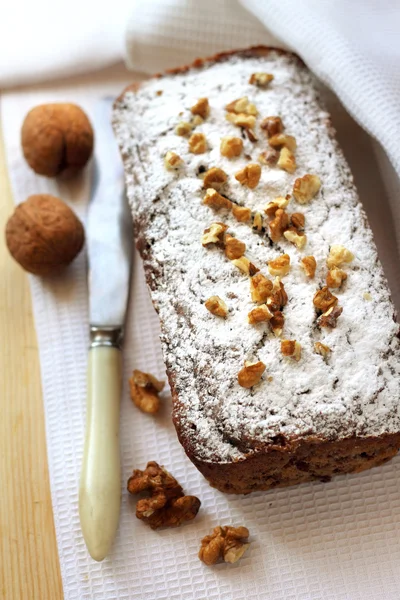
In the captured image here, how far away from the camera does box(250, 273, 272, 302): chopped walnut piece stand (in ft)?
4.35

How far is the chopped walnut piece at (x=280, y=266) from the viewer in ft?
4.45

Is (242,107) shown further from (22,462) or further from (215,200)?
(22,462)

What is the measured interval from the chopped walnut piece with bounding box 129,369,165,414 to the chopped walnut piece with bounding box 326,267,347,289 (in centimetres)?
43

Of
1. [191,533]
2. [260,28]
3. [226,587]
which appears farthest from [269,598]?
[260,28]

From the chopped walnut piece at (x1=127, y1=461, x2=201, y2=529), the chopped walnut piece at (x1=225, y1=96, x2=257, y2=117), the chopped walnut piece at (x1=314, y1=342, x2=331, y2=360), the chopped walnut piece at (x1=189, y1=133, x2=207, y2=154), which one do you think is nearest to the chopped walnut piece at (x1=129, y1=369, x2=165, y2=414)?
the chopped walnut piece at (x1=127, y1=461, x2=201, y2=529)

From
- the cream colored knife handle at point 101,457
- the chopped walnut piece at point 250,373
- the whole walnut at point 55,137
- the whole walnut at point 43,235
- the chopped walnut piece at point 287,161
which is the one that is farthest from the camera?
the whole walnut at point 55,137

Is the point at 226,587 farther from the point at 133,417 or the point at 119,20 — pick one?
the point at 119,20

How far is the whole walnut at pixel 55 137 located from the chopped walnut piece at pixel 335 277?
0.74 metres

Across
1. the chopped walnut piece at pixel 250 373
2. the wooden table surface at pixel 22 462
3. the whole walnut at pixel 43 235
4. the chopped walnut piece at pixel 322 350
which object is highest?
the chopped walnut piece at pixel 322 350

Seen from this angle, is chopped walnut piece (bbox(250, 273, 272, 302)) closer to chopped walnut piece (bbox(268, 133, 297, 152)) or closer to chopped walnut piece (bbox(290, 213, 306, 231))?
chopped walnut piece (bbox(290, 213, 306, 231))

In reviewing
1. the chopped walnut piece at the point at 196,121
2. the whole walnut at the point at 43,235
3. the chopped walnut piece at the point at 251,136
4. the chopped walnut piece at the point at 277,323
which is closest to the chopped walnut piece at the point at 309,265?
the chopped walnut piece at the point at 277,323

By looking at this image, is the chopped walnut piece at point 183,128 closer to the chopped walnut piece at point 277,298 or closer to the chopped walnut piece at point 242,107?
the chopped walnut piece at point 242,107

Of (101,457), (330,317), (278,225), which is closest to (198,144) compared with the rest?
(278,225)

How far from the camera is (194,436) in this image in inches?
50.4
